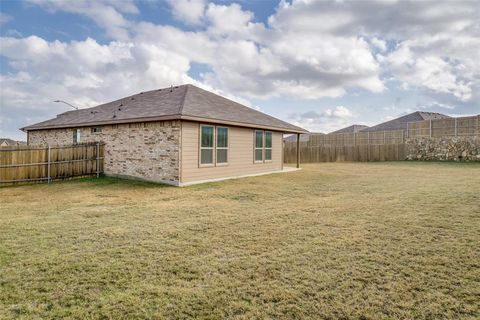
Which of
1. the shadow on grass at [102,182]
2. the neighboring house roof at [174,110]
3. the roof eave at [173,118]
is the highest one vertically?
the neighboring house roof at [174,110]

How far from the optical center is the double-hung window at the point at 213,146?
1163 centimetres

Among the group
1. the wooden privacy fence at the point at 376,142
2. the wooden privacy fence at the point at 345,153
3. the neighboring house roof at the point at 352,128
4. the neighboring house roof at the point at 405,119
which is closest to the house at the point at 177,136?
the wooden privacy fence at the point at 345,153

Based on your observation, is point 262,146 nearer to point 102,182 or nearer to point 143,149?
point 143,149

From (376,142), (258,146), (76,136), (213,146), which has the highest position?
(376,142)

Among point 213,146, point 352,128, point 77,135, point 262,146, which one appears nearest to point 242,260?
point 213,146

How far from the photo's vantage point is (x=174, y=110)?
429 inches

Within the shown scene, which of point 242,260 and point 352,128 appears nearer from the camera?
point 242,260

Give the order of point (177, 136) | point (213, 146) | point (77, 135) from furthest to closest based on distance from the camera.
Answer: point (77, 135)
point (213, 146)
point (177, 136)

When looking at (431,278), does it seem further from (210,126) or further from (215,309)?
(210,126)

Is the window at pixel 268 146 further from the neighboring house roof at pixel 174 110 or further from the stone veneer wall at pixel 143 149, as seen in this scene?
the stone veneer wall at pixel 143 149

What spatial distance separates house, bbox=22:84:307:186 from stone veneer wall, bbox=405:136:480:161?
15.3m

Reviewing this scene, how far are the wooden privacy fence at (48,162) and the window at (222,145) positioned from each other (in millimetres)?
5361

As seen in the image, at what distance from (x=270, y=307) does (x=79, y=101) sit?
73.3ft

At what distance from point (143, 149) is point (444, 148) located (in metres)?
23.9
